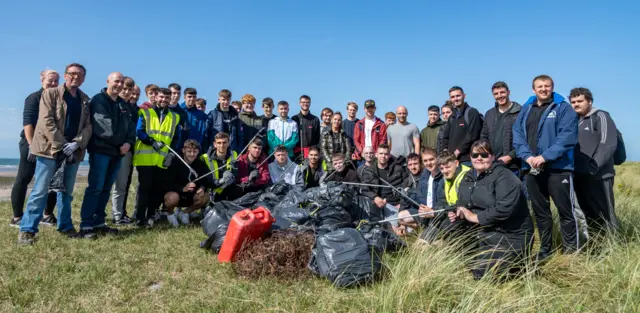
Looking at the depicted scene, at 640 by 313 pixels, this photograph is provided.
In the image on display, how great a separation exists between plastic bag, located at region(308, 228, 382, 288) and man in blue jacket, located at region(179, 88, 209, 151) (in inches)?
146

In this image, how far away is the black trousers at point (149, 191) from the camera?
Result: 5.54m

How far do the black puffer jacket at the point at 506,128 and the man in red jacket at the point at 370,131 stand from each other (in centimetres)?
213

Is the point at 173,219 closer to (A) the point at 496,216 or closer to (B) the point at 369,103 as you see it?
(B) the point at 369,103

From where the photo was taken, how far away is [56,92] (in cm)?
439

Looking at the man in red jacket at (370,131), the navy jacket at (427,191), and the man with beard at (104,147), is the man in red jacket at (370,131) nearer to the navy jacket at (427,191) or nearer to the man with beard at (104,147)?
the navy jacket at (427,191)

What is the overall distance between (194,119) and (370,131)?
3027 mm

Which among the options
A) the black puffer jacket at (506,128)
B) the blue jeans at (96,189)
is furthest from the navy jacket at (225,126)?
the black puffer jacket at (506,128)

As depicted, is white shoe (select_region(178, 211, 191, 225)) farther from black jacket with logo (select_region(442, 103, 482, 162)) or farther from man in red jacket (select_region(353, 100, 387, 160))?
black jacket with logo (select_region(442, 103, 482, 162))

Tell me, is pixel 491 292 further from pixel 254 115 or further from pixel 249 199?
pixel 254 115

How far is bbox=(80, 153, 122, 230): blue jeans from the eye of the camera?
15.6 ft

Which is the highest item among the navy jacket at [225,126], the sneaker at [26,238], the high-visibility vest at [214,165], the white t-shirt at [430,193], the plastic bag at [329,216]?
the navy jacket at [225,126]

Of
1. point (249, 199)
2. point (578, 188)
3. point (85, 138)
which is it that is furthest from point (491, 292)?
point (85, 138)

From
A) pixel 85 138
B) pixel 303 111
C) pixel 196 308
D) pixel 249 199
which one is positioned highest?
pixel 303 111

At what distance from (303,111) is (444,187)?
3492 millimetres
